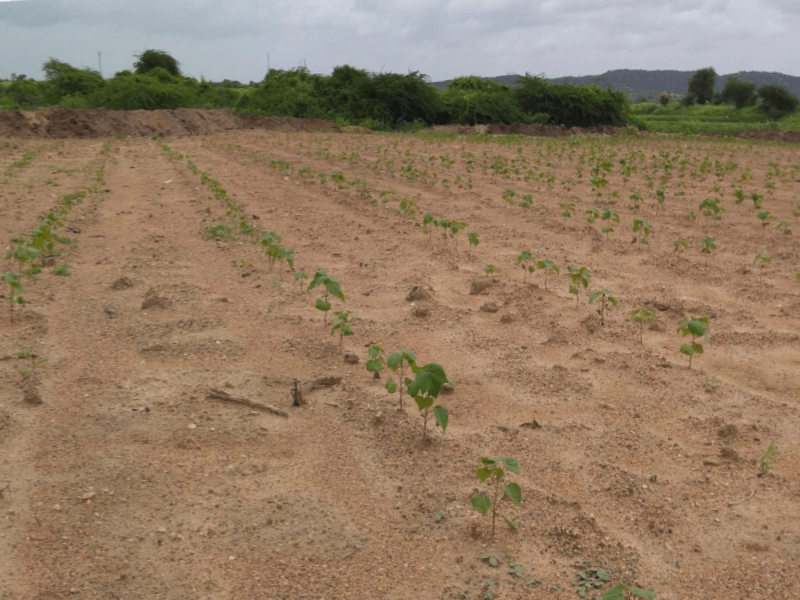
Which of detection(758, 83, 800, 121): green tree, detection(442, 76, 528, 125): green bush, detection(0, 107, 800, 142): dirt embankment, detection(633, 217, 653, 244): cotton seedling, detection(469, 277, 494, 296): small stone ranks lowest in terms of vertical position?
detection(469, 277, 494, 296): small stone

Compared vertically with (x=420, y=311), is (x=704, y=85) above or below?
above

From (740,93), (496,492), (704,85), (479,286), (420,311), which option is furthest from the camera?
(704,85)

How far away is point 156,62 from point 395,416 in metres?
36.9

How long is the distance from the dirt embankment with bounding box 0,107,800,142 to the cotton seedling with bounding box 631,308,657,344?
62.8ft

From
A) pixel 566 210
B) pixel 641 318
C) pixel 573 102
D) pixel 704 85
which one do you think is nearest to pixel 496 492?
pixel 641 318

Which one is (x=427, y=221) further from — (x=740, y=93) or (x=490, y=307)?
(x=740, y=93)

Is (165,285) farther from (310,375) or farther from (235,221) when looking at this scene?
(235,221)

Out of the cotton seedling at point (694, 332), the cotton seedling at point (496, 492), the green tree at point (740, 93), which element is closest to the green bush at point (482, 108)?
the green tree at point (740, 93)

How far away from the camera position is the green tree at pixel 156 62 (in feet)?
119

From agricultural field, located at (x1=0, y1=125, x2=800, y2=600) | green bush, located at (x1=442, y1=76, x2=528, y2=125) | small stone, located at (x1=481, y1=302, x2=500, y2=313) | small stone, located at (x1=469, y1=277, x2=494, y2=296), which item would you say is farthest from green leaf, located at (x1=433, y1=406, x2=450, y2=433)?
green bush, located at (x1=442, y1=76, x2=528, y2=125)

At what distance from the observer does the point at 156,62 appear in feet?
119

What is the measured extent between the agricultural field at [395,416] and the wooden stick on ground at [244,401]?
1 cm

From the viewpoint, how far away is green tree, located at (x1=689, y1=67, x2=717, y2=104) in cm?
5403

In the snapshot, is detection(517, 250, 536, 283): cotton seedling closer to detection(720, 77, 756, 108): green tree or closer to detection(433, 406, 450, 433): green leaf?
detection(433, 406, 450, 433): green leaf
